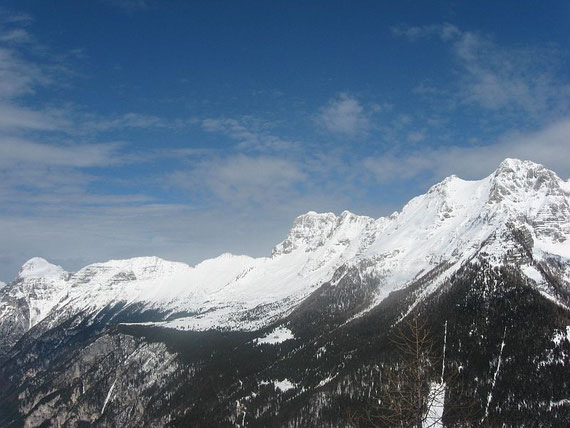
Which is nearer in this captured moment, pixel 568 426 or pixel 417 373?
pixel 417 373

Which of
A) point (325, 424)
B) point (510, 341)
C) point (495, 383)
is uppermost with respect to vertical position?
point (510, 341)

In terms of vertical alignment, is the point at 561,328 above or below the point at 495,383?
above

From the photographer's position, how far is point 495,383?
169 metres

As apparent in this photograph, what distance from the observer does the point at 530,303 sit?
19938cm

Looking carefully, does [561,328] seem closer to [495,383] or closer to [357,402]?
[495,383]

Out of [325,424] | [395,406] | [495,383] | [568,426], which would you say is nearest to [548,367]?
[495,383]

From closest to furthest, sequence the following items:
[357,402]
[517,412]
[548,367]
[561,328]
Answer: [517,412] < [548,367] < [561,328] < [357,402]

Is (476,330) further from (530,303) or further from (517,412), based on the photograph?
(517,412)

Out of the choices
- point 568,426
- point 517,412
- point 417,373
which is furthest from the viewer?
point 517,412

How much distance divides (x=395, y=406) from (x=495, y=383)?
161973 mm

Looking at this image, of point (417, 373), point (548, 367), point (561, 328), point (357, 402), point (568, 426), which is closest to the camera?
point (417, 373)

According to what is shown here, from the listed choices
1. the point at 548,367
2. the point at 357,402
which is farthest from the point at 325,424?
the point at 548,367

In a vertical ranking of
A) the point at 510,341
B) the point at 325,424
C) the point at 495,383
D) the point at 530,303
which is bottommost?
the point at 325,424

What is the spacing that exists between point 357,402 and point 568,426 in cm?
7642
